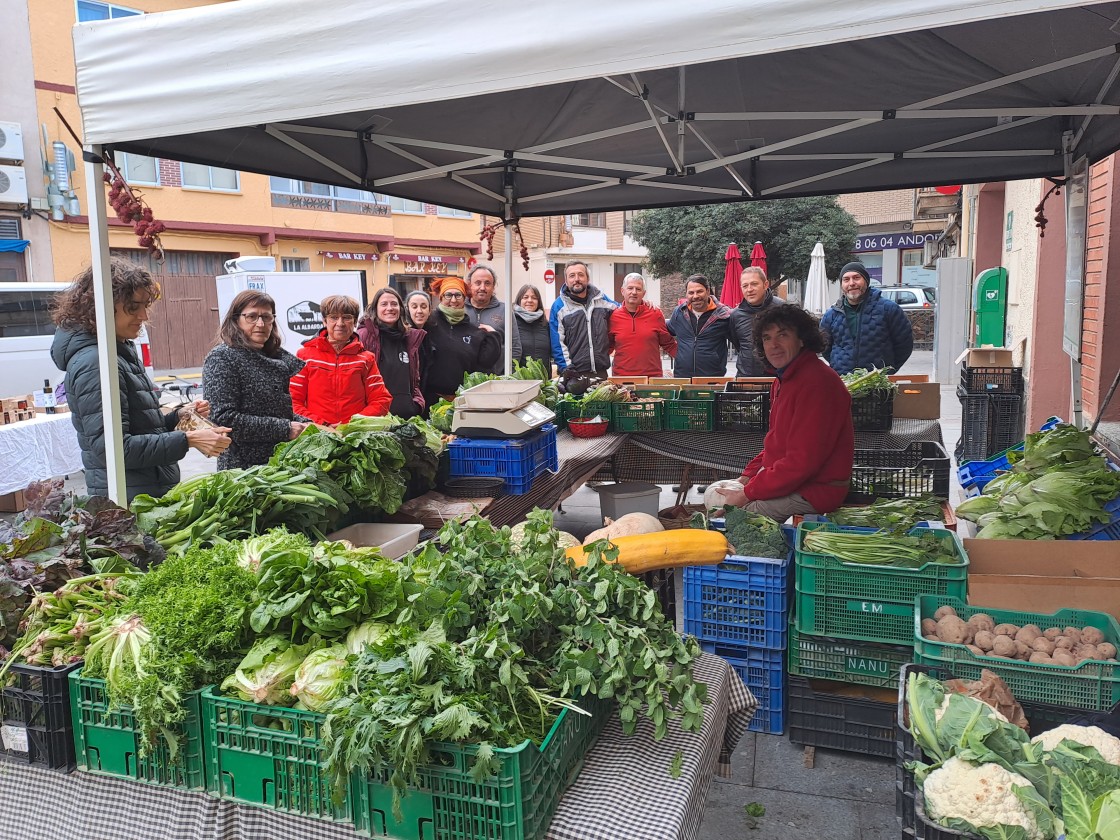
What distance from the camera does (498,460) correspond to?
4234 millimetres

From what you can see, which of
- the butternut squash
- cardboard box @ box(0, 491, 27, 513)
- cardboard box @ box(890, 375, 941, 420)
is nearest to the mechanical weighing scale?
the butternut squash

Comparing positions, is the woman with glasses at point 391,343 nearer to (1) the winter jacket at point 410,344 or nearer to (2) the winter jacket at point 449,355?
(1) the winter jacket at point 410,344

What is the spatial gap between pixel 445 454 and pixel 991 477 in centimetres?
360

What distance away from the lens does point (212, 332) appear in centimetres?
2297

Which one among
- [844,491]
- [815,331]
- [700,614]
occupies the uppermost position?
[815,331]

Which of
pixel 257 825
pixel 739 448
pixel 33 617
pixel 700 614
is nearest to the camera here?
pixel 257 825

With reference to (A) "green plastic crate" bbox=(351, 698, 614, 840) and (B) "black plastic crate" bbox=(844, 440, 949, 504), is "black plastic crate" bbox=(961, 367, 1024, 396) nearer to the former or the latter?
(B) "black plastic crate" bbox=(844, 440, 949, 504)

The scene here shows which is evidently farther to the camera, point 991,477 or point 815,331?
point 991,477

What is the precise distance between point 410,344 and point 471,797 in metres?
5.42

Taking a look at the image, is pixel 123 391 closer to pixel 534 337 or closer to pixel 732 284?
pixel 534 337

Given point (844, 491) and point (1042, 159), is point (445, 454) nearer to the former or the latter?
point (844, 491)

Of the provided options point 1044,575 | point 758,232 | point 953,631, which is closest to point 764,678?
point 953,631

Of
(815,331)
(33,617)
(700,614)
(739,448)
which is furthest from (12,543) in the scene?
(739,448)

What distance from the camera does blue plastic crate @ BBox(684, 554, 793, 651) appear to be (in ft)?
11.8
